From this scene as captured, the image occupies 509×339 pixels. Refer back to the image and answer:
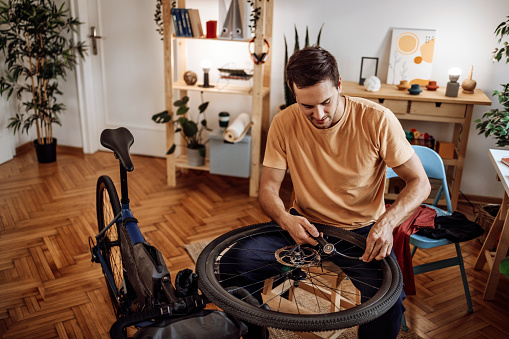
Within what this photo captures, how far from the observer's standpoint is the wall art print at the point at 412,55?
3611 millimetres

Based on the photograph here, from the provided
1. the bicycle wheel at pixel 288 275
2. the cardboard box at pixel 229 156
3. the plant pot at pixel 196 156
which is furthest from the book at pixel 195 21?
the bicycle wheel at pixel 288 275

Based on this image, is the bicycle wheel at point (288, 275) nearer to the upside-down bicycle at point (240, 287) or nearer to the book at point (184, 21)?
the upside-down bicycle at point (240, 287)

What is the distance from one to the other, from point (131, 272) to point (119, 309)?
27 centimetres

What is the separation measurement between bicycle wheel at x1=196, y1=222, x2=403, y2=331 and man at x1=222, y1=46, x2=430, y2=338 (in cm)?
8

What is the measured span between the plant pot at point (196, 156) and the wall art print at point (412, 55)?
155cm

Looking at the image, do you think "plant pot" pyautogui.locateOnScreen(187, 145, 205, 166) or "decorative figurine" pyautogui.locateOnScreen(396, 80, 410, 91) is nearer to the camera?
"decorative figurine" pyautogui.locateOnScreen(396, 80, 410, 91)

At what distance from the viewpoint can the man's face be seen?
176cm

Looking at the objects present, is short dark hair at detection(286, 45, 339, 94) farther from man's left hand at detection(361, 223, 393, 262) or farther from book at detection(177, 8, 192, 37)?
book at detection(177, 8, 192, 37)

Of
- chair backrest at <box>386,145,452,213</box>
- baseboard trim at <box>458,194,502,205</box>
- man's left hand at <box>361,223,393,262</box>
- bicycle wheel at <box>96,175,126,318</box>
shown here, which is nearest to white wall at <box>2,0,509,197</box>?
baseboard trim at <box>458,194,502,205</box>

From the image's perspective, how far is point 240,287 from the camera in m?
1.46

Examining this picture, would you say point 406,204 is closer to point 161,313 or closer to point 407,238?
point 407,238

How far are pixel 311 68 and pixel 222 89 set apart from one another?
2.08 meters

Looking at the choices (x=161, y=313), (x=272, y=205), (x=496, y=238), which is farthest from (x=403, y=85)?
(x=161, y=313)

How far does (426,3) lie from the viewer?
357 cm
